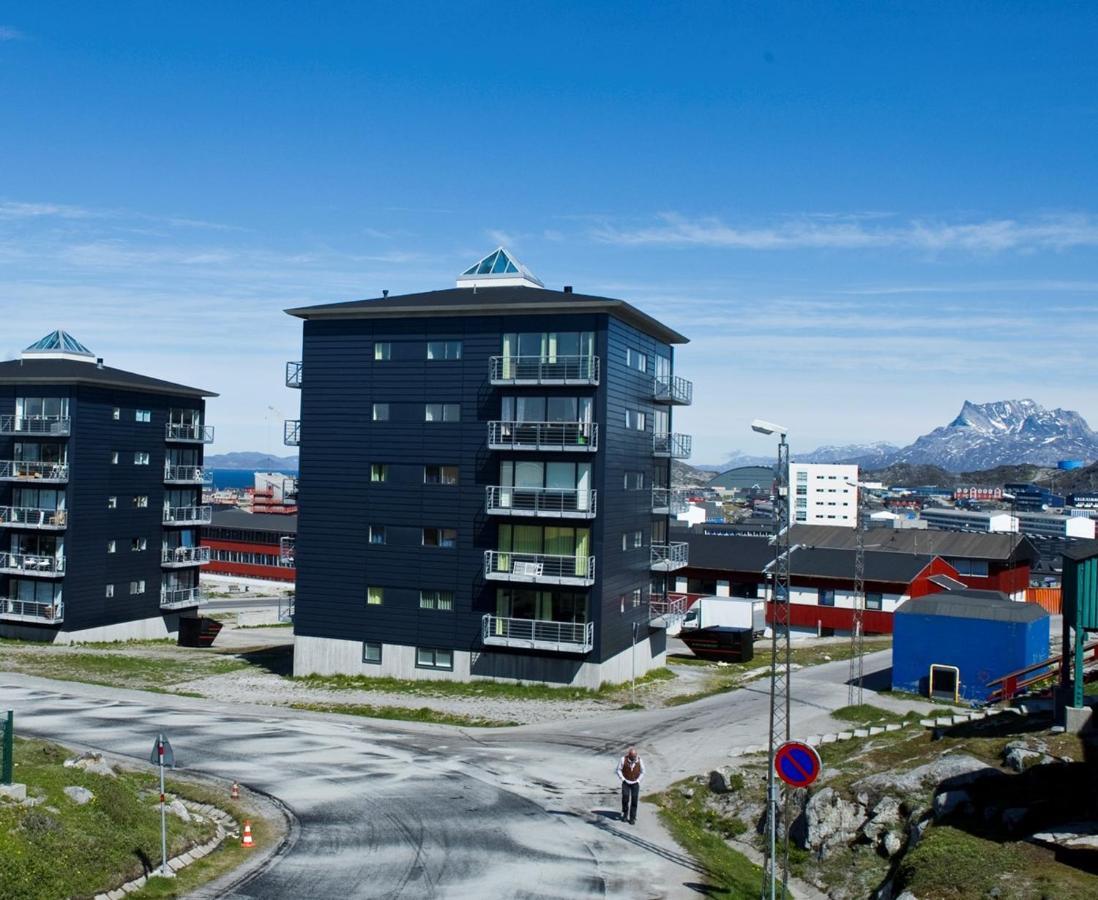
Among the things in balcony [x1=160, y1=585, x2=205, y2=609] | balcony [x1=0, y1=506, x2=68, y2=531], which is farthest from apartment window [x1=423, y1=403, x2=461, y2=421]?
balcony [x1=160, y1=585, x2=205, y2=609]

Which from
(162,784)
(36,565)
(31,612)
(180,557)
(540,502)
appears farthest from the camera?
(180,557)

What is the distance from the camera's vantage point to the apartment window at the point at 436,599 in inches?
1850

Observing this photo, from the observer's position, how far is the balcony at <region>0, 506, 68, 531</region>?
60312mm

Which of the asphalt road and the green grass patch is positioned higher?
the asphalt road

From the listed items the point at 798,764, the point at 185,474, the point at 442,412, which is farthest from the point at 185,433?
the point at 798,764

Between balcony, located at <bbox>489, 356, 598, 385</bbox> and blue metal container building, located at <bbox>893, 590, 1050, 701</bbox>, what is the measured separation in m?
18.4

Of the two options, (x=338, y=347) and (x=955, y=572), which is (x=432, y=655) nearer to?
(x=338, y=347)

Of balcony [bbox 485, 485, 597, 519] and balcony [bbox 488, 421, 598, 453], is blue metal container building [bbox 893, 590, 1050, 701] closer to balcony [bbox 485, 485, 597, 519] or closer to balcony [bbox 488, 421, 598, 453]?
balcony [bbox 485, 485, 597, 519]

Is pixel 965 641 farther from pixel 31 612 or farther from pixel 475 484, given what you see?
pixel 31 612

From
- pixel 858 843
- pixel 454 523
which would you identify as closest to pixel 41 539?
pixel 454 523

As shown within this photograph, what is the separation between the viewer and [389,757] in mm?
32969

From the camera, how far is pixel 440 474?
47250 mm

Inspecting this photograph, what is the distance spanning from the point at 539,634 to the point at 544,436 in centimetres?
890

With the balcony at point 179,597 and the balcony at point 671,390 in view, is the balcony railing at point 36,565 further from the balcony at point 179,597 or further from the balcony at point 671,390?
the balcony at point 671,390
